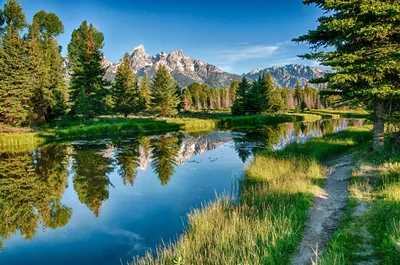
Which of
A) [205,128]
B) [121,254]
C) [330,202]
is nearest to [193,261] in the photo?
[121,254]

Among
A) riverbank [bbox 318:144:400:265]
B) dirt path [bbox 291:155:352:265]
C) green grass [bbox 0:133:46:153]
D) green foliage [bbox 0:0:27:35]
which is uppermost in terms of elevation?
green foliage [bbox 0:0:27:35]

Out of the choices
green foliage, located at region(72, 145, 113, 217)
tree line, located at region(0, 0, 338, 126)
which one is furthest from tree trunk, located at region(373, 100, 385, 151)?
green foliage, located at region(72, 145, 113, 217)

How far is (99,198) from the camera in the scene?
529 inches

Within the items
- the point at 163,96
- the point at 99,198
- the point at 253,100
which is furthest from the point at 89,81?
the point at 99,198

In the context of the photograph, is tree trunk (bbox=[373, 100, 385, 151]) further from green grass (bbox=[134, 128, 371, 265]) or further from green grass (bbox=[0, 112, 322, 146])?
green grass (bbox=[0, 112, 322, 146])

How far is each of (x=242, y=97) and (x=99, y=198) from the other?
53.8m

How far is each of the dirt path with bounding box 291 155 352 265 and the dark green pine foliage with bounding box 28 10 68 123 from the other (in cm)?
3873

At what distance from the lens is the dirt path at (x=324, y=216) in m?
6.59

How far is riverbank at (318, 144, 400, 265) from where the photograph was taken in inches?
230

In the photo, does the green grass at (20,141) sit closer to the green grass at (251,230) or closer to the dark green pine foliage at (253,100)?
the green grass at (251,230)

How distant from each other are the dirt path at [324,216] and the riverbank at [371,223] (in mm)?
297

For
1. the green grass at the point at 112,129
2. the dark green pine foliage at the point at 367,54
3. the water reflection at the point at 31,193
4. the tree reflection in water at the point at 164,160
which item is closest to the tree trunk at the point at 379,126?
the dark green pine foliage at the point at 367,54

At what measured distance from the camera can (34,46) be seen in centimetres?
4100

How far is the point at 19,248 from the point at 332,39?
52.4ft
